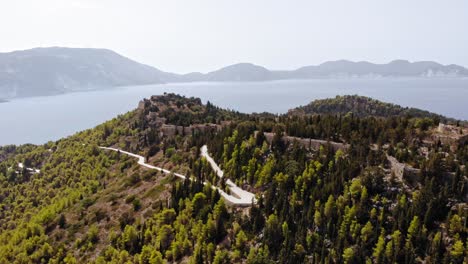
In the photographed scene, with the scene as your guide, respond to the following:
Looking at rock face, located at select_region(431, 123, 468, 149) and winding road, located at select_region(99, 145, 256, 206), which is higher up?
rock face, located at select_region(431, 123, 468, 149)

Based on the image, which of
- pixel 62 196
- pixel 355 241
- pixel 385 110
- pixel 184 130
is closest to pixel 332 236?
pixel 355 241

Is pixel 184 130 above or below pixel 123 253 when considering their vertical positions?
above

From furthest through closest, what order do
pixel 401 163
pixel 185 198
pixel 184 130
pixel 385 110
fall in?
pixel 385 110
pixel 184 130
pixel 185 198
pixel 401 163

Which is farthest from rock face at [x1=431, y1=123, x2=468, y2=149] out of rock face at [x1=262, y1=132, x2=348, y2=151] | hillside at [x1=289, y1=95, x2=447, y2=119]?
hillside at [x1=289, y1=95, x2=447, y2=119]

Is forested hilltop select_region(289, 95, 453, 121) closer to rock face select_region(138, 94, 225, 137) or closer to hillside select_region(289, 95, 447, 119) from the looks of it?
hillside select_region(289, 95, 447, 119)

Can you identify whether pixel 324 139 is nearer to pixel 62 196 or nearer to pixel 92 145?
pixel 62 196

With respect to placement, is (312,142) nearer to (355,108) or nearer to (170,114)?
(170,114)

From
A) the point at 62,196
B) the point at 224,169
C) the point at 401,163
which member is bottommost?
the point at 62,196

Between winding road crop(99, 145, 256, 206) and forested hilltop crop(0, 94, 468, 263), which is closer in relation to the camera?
forested hilltop crop(0, 94, 468, 263)

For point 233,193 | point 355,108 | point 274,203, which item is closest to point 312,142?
point 233,193

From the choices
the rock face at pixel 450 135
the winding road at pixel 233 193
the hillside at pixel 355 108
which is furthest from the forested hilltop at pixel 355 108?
the winding road at pixel 233 193
